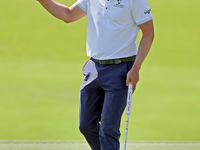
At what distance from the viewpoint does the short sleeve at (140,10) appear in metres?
2.12

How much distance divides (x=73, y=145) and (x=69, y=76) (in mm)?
3841

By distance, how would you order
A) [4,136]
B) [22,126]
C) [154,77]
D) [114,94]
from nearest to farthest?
[114,94]
[4,136]
[22,126]
[154,77]

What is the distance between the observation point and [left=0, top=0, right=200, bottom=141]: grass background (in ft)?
14.4

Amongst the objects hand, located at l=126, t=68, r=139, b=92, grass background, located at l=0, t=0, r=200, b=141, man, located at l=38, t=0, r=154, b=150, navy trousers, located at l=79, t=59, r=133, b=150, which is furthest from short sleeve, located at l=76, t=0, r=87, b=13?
grass background, located at l=0, t=0, r=200, b=141

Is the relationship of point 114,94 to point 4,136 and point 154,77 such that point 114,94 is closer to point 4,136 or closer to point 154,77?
point 4,136

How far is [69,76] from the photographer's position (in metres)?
7.05

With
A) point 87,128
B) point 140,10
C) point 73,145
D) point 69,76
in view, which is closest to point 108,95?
point 87,128

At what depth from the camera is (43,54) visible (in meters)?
7.77

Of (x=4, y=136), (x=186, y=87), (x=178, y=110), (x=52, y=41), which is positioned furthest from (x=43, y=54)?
(x=4, y=136)

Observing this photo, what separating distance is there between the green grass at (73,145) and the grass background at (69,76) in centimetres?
54

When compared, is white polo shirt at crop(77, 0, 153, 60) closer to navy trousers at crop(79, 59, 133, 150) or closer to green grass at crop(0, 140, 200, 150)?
navy trousers at crop(79, 59, 133, 150)

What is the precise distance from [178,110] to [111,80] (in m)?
3.27

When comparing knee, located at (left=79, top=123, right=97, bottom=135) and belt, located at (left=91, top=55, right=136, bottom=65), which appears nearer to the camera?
belt, located at (left=91, top=55, right=136, bottom=65)

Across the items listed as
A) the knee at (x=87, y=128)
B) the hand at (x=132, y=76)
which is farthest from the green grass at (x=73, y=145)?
the hand at (x=132, y=76)
